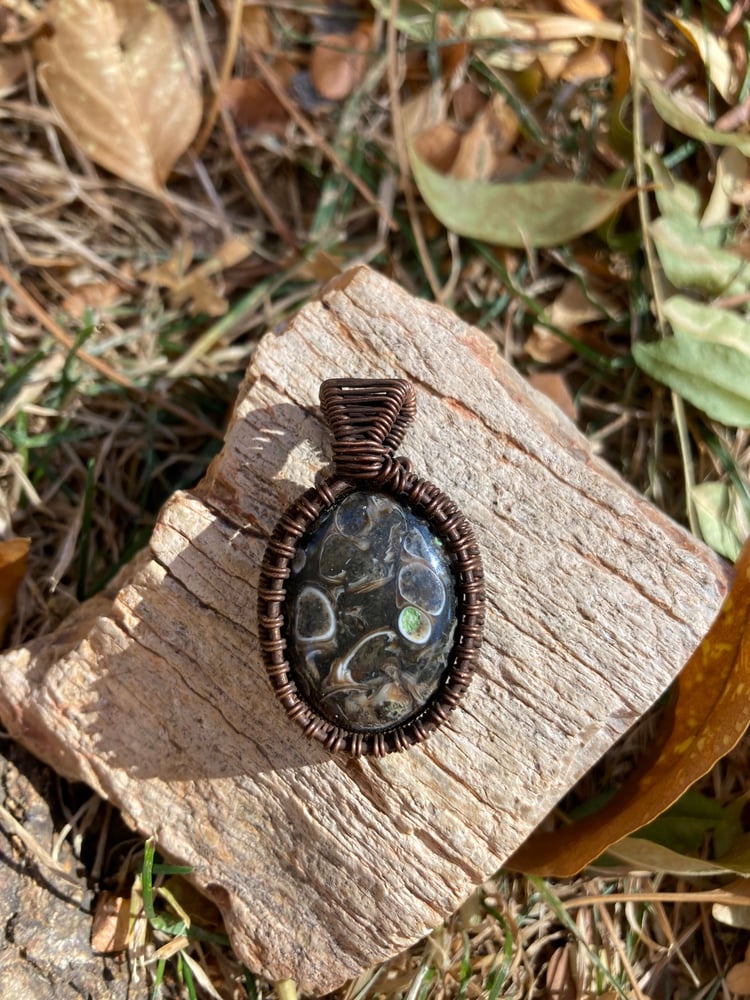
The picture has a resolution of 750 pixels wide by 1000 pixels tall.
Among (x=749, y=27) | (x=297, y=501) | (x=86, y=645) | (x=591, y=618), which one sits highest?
(x=749, y=27)

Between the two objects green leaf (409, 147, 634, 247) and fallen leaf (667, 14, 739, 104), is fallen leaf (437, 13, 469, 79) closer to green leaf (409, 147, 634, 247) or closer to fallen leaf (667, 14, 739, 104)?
green leaf (409, 147, 634, 247)

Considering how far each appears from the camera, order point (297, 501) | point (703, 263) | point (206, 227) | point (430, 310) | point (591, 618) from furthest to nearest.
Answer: point (206, 227)
point (703, 263)
point (430, 310)
point (591, 618)
point (297, 501)

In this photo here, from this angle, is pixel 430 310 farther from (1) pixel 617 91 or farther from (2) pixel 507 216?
(1) pixel 617 91

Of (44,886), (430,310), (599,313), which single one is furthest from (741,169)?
(44,886)

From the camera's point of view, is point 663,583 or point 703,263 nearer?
point 663,583

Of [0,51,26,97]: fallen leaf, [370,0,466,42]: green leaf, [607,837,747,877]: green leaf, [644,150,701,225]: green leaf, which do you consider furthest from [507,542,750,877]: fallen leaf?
[0,51,26,97]: fallen leaf

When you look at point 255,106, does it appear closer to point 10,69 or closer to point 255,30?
point 255,30
